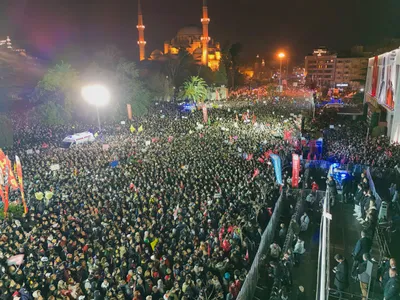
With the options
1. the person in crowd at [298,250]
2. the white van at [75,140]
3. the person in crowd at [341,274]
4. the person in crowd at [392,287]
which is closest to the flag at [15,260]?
the person in crowd at [298,250]

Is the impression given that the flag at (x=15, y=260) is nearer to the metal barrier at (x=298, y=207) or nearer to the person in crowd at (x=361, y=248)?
the metal barrier at (x=298, y=207)

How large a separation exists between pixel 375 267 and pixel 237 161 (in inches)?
317

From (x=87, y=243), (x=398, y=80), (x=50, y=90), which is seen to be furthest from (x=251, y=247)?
(x=50, y=90)

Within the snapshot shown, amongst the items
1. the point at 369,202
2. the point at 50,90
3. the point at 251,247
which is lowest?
the point at 251,247

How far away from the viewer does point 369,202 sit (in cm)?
881

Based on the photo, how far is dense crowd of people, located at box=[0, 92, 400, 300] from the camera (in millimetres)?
7125

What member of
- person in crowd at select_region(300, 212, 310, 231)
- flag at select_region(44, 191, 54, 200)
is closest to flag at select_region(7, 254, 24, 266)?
Answer: flag at select_region(44, 191, 54, 200)

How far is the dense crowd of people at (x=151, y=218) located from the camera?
7.12 metres

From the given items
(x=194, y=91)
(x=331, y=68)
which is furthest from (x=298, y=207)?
(x=331, y=68)

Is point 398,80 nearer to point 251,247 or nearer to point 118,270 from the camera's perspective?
point 251,247

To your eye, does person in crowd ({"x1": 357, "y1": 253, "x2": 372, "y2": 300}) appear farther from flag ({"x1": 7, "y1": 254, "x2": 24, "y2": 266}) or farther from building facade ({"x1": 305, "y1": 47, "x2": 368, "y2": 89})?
building facade ({"x1": 305, "y1": 47, "x2": 368, "y2": 89})

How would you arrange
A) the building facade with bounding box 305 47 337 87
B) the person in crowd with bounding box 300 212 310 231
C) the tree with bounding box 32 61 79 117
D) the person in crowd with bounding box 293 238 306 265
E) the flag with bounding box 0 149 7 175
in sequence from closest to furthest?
1. the person in crowd with bounding box 293 238 306 265
2. the person in crowd with bounding box 300 212 310 231
3. the flag with bounding box 0 149 7 175
4. the tree with bounding box 32 61 79 117
5. the building facade with bounding box 305 47 337 87

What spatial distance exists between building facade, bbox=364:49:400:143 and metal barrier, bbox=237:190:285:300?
12088 millimetres

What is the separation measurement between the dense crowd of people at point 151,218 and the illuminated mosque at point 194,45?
4412 centimetres
